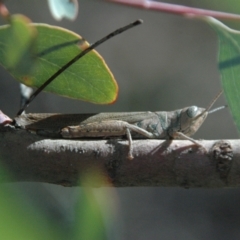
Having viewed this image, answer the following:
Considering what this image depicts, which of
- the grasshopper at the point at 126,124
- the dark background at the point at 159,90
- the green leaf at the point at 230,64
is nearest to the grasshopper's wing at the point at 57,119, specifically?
the grasshopper at the point at 126,124

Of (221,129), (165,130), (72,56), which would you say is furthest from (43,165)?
(221,129)

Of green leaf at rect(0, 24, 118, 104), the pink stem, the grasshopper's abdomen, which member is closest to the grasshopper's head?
the grasshopper's abdomen

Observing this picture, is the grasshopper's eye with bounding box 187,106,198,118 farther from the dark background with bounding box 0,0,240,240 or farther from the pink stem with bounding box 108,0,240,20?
the dark background with bounding box 0,0,240,240

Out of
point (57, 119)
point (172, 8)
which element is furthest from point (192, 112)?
point (172, 8)

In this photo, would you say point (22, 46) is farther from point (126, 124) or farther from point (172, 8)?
point (126, 124)

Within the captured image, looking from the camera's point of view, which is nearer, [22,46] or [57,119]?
[22,46]

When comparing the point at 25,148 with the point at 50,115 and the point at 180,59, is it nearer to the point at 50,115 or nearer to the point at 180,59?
the point at 50,115

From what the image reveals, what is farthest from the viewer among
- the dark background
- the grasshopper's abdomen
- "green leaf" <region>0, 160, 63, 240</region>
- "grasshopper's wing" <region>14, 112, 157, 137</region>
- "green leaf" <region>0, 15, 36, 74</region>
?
the dark background
